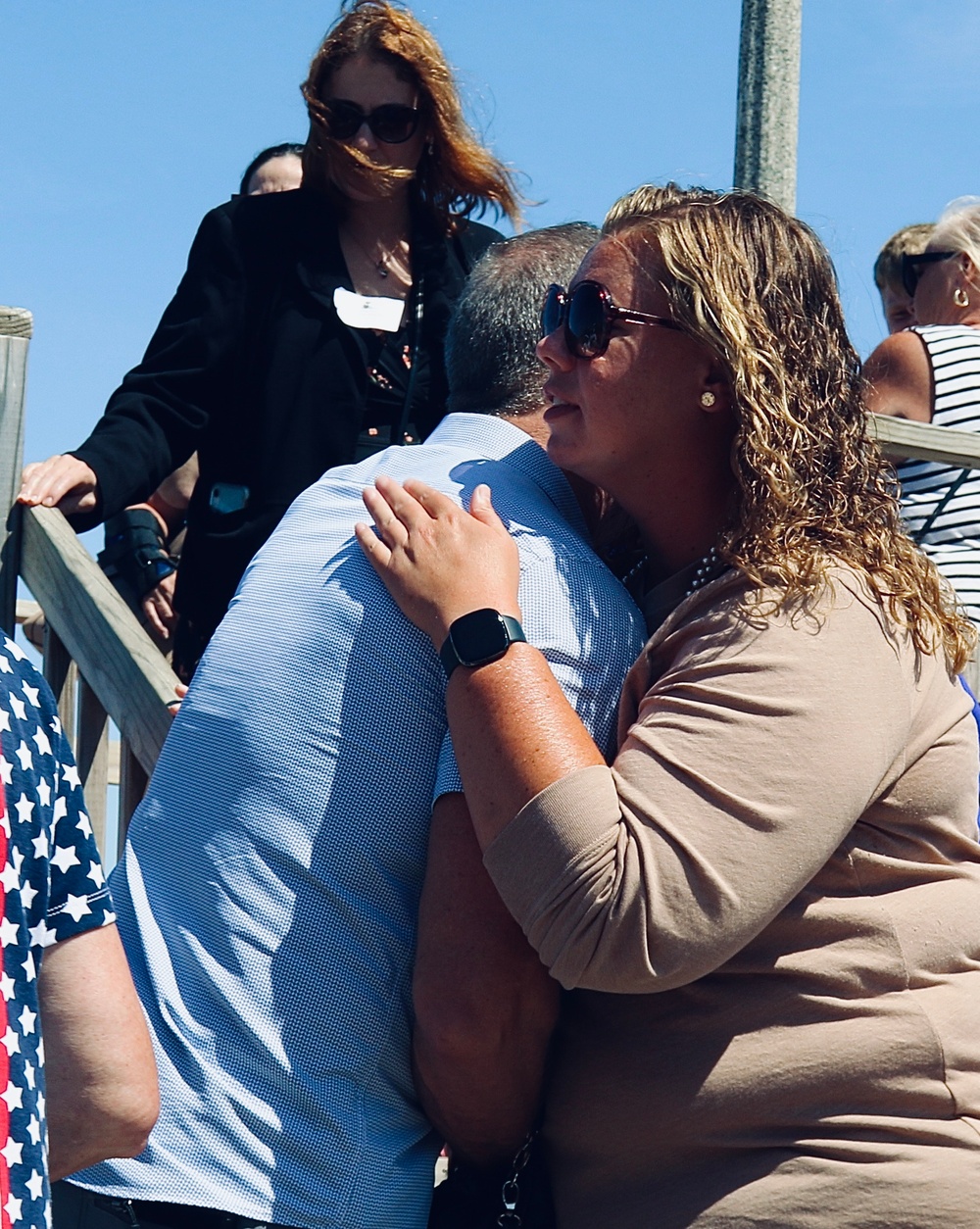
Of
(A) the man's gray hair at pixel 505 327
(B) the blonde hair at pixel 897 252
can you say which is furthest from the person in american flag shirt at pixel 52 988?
(B) the blonde hair at pixel 897 252

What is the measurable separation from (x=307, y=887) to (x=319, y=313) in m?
1.92

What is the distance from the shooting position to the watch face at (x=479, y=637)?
1.78m

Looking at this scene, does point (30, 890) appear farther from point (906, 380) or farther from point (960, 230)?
point (960, 230)

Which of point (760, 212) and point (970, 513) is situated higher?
point (760, 212)

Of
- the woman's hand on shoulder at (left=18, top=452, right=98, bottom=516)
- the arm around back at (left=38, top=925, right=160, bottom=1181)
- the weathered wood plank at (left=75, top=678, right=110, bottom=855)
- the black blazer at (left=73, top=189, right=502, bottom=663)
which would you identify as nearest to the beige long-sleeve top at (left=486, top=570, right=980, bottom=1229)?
the arm around back at (left=38, top=925, right=160, bottom=1181)

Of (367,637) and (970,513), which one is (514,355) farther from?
(970,513)

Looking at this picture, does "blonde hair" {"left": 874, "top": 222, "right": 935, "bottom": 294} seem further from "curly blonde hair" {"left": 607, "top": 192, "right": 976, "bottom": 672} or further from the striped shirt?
"curly blonde hair" {"left": 607, "top": 192, "right": 976, "bottom": 672}

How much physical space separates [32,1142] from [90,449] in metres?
1.99

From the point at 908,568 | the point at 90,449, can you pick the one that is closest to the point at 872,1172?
the point at 908,568

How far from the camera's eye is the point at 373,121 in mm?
3566

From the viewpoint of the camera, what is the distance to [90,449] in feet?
10.5

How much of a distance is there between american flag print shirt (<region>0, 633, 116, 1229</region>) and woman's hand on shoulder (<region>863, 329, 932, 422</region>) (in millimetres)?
2541

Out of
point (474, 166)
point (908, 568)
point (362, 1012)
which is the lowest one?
point (362, 1012)

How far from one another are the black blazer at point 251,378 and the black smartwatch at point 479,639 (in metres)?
1.66
